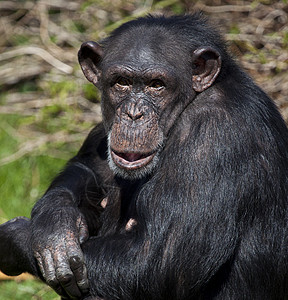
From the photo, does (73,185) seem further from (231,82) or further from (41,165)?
(41,165)

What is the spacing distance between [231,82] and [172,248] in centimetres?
127

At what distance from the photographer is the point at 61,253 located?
4.62 meters

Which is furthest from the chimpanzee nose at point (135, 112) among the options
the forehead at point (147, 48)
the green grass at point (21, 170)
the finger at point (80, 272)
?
the green grass at point (21, 170)

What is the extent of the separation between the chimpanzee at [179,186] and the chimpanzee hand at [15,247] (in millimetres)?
18

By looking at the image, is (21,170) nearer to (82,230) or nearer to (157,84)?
(82,230)

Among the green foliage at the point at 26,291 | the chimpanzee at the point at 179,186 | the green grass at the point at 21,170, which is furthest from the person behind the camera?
the green grass at the point at 21,170

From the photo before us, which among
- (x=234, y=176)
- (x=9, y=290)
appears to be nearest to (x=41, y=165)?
(x=9, y=290)

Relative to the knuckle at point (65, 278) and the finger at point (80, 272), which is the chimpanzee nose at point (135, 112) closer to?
the finger at point (80, 272)

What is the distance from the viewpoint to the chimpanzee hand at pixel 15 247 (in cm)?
501

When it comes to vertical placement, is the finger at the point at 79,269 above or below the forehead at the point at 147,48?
below

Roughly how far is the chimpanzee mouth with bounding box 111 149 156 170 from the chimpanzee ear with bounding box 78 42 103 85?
760mm

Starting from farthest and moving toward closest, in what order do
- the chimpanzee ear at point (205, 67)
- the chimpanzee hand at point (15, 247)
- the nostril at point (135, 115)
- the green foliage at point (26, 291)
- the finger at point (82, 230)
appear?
the green foliage at point (26, 291) < the chimpanzee hand at point (15, 247) < the finger at point (82, 230) < the chimpanzee ear at point (205, 67) < the nostril at point (135, 115)

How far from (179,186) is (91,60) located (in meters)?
1.33

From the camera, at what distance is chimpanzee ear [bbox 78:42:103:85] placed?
199 inches
